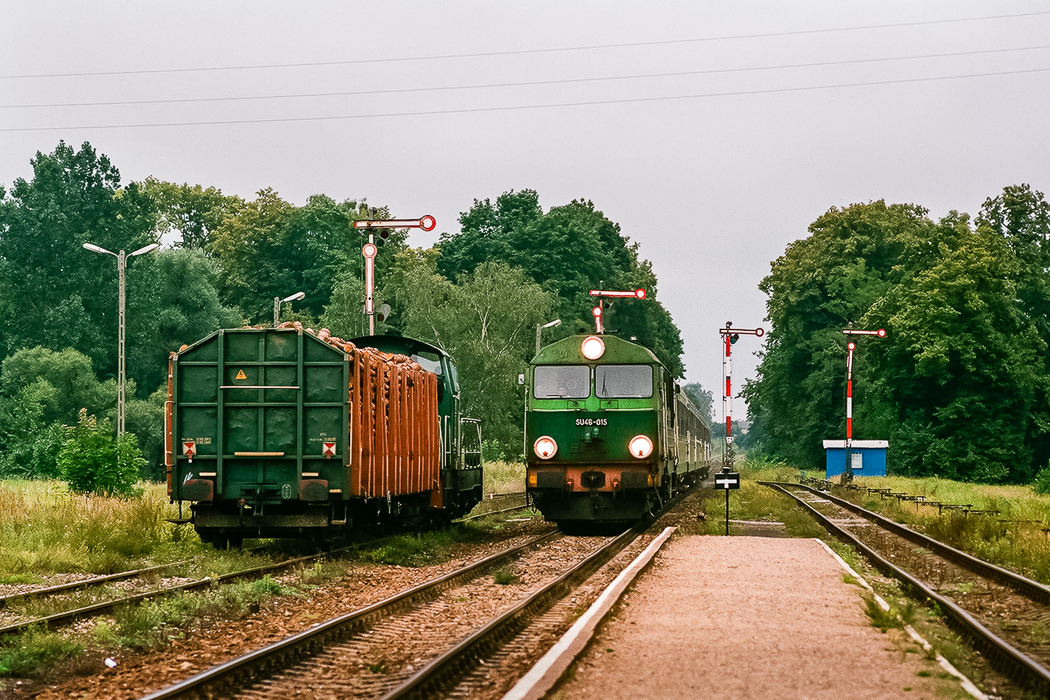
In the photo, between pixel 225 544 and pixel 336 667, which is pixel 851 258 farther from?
pixel 336 667

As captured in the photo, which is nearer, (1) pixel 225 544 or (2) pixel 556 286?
(1) pixel 225 544

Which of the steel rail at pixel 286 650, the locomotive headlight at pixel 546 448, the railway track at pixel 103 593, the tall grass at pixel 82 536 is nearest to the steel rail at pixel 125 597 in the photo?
the railway track at pixel 103 593

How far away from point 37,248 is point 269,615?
5734 cm

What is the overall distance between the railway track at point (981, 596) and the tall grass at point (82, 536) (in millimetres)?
10120

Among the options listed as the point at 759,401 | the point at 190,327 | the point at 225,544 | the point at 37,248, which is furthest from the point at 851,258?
the point at 225,544

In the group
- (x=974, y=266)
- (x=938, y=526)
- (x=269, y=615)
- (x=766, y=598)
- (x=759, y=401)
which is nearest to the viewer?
(x=269, y=615)

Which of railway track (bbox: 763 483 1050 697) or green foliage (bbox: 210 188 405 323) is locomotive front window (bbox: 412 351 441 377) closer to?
railway track (bbox: 763 483 1050 697)

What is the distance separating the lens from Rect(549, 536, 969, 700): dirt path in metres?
7.96

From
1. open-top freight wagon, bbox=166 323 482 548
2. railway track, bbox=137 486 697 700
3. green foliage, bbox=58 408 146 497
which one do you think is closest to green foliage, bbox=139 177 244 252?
green foliage, bbox=58 408 146 497

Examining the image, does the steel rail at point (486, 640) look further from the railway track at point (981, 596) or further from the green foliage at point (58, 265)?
the green foliage at point (58, 265)

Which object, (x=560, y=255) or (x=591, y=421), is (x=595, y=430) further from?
(x=560, y=255)

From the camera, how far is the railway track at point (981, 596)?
30.8 ft

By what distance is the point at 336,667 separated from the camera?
9180 mm

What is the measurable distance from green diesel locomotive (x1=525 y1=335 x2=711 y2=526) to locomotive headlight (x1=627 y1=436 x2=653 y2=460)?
2 centimetres
